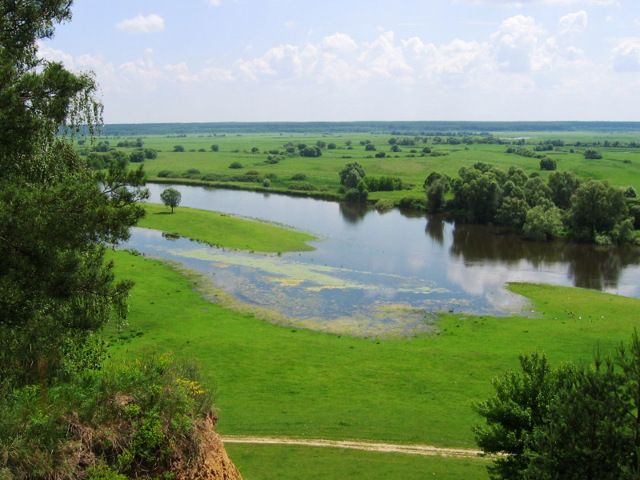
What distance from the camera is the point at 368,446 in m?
22.2

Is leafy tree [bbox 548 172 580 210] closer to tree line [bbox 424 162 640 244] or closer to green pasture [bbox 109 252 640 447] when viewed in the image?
tree line [bbox 424 162 640 244]

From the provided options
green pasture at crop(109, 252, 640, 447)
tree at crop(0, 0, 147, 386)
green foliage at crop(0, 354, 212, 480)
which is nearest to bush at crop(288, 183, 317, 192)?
green pasture at crop(109, 252, 640, 447)

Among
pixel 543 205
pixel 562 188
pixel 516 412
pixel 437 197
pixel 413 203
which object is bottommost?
pixel 516 412

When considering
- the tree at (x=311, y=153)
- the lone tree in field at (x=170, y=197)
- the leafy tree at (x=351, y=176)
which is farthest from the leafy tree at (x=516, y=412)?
the tree at (x=311, y=153)

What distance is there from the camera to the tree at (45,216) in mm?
12945

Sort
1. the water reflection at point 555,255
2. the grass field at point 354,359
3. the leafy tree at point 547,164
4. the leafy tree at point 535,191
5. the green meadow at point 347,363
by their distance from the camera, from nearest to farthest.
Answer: the green meadow at point 347,363 → the grass field at point 354,359 → the water reflection at point 555,255 → the leafy tree at point 535,191 → the leafy tree at point 547,164

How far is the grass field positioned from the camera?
→ 2416 cm

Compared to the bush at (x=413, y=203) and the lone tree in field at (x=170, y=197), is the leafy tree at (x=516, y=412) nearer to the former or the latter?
the lone tree in field at (x=170, y=197)

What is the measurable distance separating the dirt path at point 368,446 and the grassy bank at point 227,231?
43.9 metres

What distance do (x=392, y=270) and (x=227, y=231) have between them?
26.0 metres

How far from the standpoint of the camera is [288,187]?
125 meters

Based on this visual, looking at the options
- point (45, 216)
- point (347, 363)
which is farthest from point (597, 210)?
point (45, 216)

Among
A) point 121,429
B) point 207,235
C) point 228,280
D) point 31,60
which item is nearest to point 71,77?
point 31,60

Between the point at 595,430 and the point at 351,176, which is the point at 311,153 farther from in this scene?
the point at 595,430
